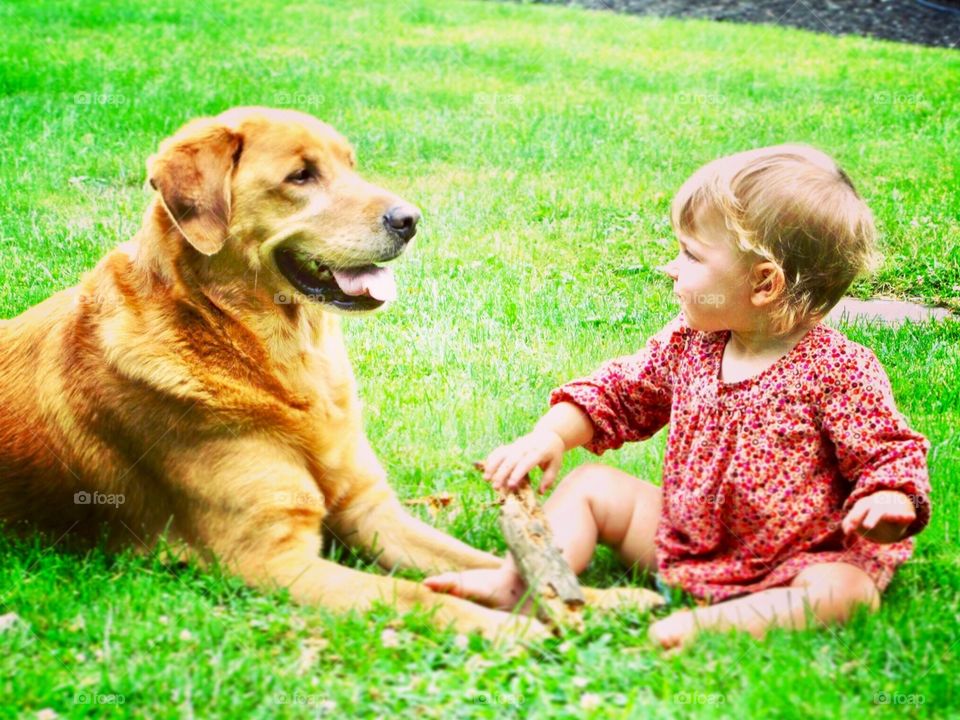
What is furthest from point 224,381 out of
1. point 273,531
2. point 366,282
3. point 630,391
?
point 630,391

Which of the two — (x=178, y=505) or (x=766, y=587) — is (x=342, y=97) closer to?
(x=178, y=505)

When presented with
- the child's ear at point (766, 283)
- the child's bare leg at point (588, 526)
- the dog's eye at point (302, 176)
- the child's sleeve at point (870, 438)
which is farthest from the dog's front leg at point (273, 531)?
the child's ear at point (766, 283)

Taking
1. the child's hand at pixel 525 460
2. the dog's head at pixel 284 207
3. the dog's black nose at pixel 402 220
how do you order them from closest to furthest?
the child's hand at pixel 525 460
the dog's head at pixel 284 207
the dog's black nose at pixel 402 220

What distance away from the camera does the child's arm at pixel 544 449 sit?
11.7 feet

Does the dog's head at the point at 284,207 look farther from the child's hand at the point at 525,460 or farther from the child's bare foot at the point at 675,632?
the child's bare foot at the point at 675,632

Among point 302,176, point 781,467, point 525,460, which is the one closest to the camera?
point 781,467

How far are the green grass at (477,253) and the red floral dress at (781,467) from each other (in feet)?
0.83

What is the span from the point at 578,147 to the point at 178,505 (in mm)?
6120

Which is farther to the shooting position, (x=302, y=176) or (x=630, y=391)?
(x=302, y=176)

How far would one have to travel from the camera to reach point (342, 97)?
34.2ft

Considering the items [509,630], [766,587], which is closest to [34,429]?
[509,630]

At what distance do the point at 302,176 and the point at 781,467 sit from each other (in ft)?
5.89

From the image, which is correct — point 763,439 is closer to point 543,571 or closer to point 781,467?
point 781,467

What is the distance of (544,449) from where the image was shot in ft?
12.0
